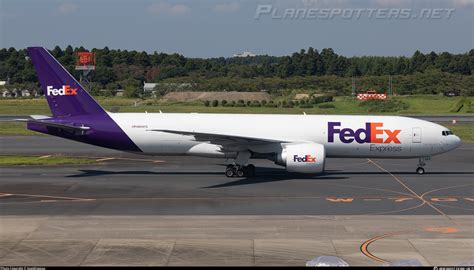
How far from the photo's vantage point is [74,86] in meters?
38.5

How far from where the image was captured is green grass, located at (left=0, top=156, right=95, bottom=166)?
42.1m

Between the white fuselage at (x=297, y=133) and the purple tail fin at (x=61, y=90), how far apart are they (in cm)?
184

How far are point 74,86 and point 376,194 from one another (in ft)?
60.5

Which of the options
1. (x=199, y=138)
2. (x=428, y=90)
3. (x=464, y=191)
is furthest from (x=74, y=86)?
(x=428, y=90)

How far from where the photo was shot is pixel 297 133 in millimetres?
37750

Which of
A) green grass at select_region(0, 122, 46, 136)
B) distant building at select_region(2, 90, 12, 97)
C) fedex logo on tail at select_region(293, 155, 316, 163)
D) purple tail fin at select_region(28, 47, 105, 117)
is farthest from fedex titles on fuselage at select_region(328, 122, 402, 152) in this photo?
distant building at select_region(2, 90, 12, 97)

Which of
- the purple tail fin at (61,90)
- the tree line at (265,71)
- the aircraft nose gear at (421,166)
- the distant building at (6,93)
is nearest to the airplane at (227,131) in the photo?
the purple tail fin at (61,90)

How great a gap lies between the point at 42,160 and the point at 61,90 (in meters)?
6.94

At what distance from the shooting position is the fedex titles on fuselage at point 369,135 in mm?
37844

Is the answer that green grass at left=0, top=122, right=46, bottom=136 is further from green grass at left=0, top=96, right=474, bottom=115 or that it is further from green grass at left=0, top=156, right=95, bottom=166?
green grass at left=0, top=156, right=95, bottom=166

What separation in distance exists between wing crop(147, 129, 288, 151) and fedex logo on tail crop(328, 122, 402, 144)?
126 inches

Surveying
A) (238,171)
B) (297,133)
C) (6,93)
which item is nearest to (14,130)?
(238,171)

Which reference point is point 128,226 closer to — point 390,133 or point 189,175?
point 189,175

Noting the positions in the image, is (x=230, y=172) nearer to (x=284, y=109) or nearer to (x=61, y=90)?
(x=61, y=90)
